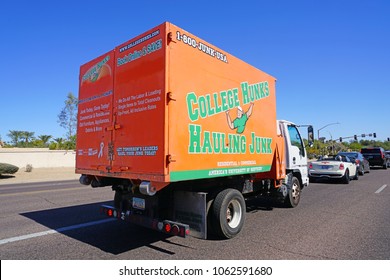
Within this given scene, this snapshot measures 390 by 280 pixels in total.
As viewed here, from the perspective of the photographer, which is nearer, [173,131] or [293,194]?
[173,131]

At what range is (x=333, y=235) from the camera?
577 centimetres

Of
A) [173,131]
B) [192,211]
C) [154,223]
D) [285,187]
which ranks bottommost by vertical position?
[154,223]

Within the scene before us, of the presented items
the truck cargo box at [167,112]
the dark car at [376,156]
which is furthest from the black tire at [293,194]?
the dark car at [376,156]

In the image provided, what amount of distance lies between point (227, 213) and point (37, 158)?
32330mm

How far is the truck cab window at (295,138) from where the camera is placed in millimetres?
8672

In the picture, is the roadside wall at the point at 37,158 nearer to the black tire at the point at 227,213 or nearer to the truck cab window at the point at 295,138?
the truck cab window at the point at 295,138

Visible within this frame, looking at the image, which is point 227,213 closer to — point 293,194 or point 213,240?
point 213,240

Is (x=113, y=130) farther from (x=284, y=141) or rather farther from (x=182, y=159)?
(x=284, y=141)

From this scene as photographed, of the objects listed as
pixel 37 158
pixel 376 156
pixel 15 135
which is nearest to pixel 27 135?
pixel 15 135

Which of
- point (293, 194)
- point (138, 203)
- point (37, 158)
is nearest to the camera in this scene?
point (138, 203)

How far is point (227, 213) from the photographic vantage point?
563cm

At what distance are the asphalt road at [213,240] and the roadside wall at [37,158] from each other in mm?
25791

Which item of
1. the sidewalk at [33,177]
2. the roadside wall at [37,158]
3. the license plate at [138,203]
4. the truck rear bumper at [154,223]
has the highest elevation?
the roadside wall at [37,158]
